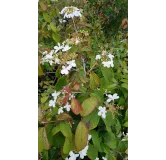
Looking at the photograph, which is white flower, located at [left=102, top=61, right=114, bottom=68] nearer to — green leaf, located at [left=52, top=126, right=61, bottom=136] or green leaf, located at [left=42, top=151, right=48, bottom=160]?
green leaf, located at [left=52, top=126, right=61, bottom=136]

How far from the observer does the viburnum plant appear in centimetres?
116

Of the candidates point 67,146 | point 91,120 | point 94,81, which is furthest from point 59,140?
point 94,81

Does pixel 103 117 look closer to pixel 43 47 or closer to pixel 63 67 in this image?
pixel 63 67

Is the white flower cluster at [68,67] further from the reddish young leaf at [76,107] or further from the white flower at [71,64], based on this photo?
the reddish young leaf at [76,107]

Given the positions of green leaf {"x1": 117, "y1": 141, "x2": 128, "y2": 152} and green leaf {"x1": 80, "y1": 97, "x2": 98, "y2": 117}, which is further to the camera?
green leaf {"x1": 117, "y1": 141, "x2": 128, "y2": 152}

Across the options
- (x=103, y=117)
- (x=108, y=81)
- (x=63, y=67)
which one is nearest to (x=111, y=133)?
(x=103, y=117)

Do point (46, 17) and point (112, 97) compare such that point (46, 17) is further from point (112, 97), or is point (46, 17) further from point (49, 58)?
point (112, 97)

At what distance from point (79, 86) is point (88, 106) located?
101mm

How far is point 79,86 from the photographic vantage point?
3.93 ft

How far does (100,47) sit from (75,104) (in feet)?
1.05

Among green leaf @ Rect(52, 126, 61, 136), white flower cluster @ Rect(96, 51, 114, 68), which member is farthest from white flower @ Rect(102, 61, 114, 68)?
green leaf @ Rect(52, 126, 61, 136)

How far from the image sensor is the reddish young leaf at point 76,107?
113 centimetres
